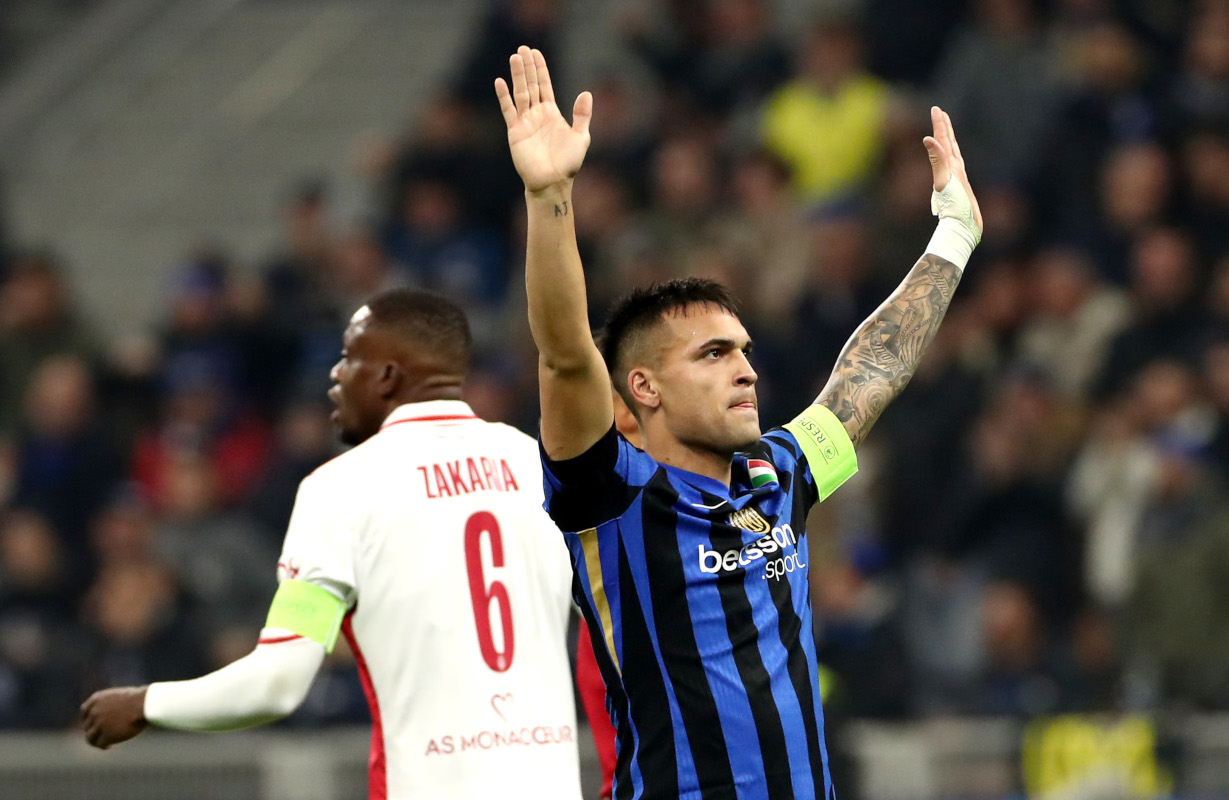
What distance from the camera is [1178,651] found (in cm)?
857

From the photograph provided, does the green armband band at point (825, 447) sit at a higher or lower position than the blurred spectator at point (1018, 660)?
higher

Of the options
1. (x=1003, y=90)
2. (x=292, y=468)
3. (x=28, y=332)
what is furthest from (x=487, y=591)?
(x=28, y=332)

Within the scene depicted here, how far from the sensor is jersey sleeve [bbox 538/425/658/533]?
388 centimetres

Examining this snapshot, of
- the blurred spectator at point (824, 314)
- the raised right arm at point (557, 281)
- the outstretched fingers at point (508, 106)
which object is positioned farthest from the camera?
the blurred spectator at point (824, 314)

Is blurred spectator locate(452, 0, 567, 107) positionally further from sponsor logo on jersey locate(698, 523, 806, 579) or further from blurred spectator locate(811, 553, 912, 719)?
sponsor logo on jersey locate(698, 523, 806, 579)

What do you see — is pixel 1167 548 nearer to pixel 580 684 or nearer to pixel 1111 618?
pixel 1111 618

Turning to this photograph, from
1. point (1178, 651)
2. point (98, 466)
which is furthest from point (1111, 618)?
point (98, 466)

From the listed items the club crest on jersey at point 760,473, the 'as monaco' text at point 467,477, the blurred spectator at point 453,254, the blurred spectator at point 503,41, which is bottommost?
the club crest on jersey at point 760,473

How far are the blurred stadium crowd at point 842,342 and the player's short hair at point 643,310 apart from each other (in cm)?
413

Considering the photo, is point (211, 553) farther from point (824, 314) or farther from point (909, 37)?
point (909, 37)

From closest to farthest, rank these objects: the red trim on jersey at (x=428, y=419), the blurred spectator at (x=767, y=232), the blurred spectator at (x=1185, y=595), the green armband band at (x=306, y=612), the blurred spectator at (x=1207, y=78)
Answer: the green armband band at (x=306, y=612) < the red trim on jersey at (x=428, y=419) < the blurred spectator at (x=1185, y=595) < the blurred spectator at (x=1207, y=78) < the blurred spectator at (x=767, y=232)

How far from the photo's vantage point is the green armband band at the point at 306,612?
459cm

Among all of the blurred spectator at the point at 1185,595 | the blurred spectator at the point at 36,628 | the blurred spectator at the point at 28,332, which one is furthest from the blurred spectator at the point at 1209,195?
the blurred spectator at the point at 28,332

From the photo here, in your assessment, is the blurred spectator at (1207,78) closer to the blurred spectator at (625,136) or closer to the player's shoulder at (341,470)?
the blurred spectator at (625,136)
